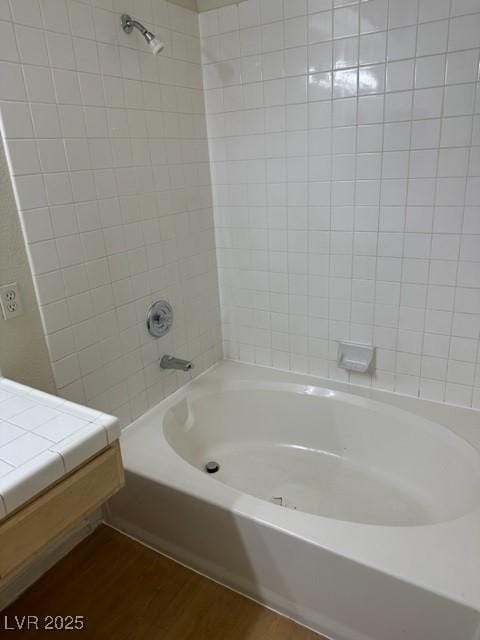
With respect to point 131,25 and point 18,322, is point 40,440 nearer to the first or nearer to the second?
point 18,322

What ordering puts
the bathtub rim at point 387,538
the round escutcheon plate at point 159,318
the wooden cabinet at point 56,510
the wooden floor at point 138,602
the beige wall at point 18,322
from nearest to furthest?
the wooden cabinet at point 56,510
the bathtub rim at point 387,538
the beige wall at point 18,322
the wooden floor at point 138,602
the round escutcheon plate at point 159,318

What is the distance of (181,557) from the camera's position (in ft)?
5.29

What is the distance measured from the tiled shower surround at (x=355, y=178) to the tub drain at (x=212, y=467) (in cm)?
60

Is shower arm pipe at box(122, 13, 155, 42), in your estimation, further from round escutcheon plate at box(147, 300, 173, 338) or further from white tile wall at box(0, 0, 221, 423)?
round escutcheon plate at box(147, 300, 173, 338)

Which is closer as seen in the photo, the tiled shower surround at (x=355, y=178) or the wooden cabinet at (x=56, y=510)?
the wooden cabinet at (x=56, y=510)

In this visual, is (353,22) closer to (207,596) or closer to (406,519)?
(406,519)

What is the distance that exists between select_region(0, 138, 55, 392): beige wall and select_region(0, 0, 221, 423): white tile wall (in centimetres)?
3

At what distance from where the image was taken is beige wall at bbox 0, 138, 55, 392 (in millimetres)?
1276

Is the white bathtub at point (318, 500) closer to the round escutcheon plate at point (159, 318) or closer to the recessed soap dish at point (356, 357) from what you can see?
the recessed soap dish at point (356, 357)

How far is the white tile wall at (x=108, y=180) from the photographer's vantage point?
1.30 m

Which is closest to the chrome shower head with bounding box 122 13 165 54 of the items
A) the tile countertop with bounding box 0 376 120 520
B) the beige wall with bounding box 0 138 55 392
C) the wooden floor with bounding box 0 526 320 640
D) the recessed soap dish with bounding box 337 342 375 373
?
the beige wall with bounding box 0 138 55 392

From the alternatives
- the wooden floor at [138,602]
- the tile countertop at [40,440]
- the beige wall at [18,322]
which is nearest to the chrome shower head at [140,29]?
the beige wall at [18,322]

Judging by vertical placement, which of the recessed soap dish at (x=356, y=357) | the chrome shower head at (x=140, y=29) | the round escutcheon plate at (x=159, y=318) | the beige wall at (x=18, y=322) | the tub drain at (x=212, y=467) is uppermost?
the chrome shower head at (x=140, y=29)

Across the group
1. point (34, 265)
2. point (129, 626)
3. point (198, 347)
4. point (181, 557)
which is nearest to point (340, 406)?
point (198, 347)
